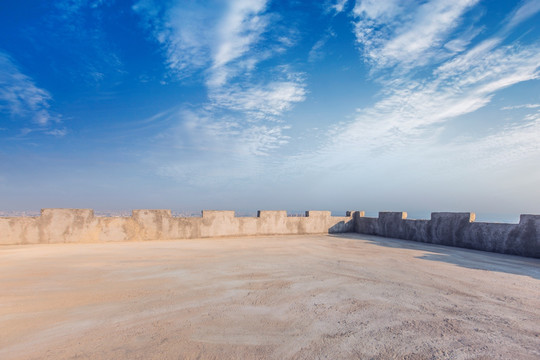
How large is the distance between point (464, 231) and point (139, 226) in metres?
10.5

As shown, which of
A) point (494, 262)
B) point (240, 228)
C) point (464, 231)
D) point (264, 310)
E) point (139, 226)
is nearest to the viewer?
point (264, 310)

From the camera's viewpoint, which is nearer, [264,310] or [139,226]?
[264,310]

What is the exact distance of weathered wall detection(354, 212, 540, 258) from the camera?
6809 millimetres

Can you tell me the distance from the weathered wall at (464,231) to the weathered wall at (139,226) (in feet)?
10.1

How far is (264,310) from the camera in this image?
286 cm

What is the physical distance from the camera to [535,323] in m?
2.67

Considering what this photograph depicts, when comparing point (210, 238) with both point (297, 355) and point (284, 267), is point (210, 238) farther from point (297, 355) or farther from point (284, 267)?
point (297, 355)

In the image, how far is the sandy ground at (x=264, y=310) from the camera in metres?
2.13

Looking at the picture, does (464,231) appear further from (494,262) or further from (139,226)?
(139,226)

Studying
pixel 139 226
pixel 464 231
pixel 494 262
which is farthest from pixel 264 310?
pixel 464 231

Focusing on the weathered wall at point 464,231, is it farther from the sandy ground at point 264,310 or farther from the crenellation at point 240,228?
the sandy ground at point 264,310

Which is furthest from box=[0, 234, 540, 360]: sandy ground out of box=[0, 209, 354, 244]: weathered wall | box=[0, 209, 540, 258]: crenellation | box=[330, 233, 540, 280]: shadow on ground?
box=[0, 209, 354, 244]: weathered wall

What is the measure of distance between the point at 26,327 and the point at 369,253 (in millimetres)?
6338

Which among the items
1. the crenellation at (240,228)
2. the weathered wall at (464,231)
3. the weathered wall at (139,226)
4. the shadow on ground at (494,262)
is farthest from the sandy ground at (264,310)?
the weathered wall at (139,226)
